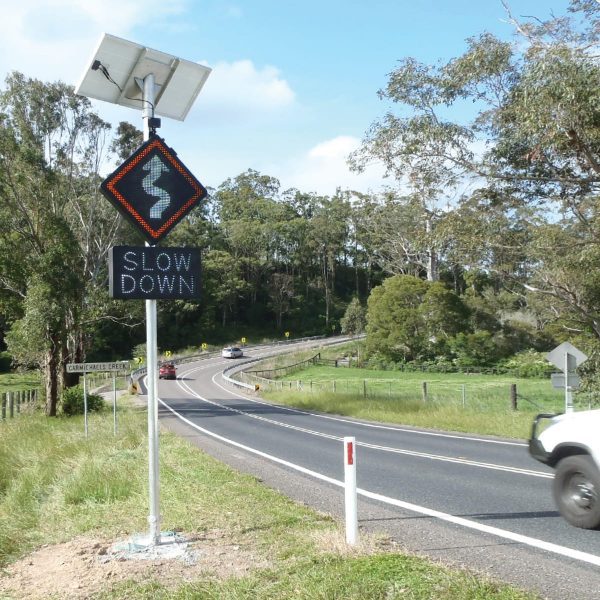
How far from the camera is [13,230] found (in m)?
29.5

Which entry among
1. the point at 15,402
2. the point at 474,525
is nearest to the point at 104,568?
the point at 474,525

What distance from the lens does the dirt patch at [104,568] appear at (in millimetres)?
5191

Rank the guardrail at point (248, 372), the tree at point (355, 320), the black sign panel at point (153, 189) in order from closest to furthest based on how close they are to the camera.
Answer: the black sign panel at point (153, 189), the guardrail at point (248, 372), the tree at point (355, 320)

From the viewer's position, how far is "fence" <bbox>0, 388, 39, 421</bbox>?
92.8 ft

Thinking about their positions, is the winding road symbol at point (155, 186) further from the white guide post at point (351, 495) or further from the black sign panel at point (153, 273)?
the white guide post at point (351, 495)

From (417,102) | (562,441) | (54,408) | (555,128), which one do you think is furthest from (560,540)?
(54,408)

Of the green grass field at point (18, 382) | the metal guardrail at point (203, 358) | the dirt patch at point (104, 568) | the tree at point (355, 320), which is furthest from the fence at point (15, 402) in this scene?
the tree at point (355, 320)

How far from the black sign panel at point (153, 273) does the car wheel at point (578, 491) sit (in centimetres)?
405

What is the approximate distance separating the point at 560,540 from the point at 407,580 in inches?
89.7

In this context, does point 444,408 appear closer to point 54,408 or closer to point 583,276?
point 583,276

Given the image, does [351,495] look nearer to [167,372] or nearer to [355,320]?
[167,372]

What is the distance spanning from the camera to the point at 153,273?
249 inches

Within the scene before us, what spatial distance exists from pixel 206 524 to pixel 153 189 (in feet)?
10.8

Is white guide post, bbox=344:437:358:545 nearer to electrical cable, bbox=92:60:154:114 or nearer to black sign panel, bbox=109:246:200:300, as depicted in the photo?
black sign panel, bbox=109:246:200:300
